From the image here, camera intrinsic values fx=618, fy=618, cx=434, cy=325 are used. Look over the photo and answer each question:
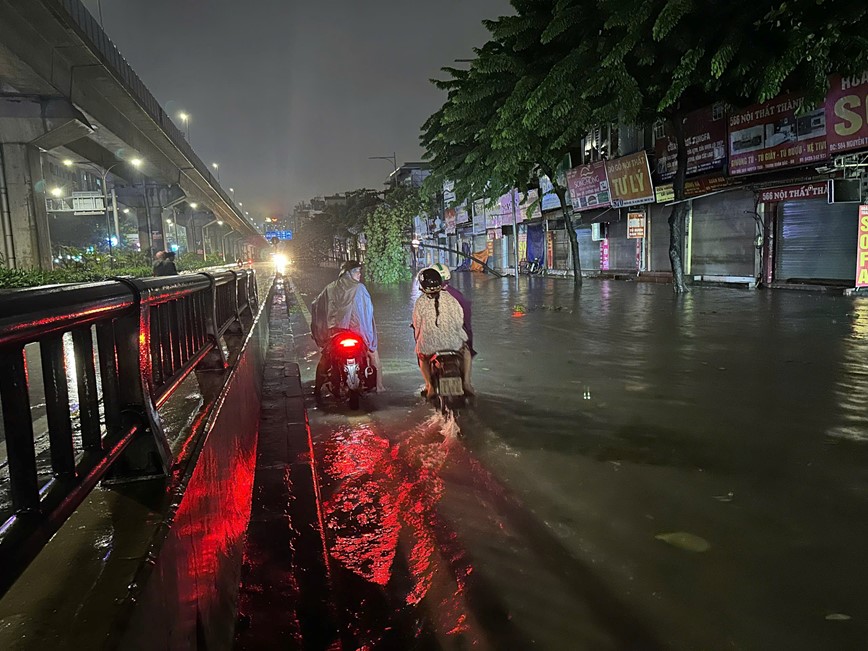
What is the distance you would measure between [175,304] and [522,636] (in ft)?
9.73

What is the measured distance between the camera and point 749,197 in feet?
65.0

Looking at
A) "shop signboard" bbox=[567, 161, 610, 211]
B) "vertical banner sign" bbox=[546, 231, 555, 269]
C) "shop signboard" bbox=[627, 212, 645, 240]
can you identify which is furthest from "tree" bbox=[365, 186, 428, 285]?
"shop signboard" bbox=[627, 212, 645, 240]

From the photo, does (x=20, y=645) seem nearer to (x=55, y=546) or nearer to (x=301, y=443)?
(x=55, y=546)

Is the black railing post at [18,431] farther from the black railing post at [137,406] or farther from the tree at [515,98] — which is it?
the tree at [515,98]

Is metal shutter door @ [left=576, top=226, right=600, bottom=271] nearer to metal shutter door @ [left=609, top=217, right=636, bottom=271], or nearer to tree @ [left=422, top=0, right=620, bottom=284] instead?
metal shutter door @ [left=609, top=217, right=636, bottom=271]

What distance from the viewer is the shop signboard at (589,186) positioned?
25.7 meters

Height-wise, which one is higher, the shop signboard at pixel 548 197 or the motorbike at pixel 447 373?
the shop signboard at pixel 548 197

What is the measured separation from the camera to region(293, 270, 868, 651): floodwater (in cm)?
280

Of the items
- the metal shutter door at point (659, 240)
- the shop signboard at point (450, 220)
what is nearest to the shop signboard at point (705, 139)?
the metal shutter door at point (659, 240)

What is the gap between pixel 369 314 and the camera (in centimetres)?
682

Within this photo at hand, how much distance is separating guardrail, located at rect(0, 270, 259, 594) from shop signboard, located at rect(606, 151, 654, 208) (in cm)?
2196

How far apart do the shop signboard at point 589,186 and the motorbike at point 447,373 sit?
836 inches

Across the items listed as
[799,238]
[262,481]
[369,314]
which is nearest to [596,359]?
[369,314]

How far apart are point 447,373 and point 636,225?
20.7 meters
